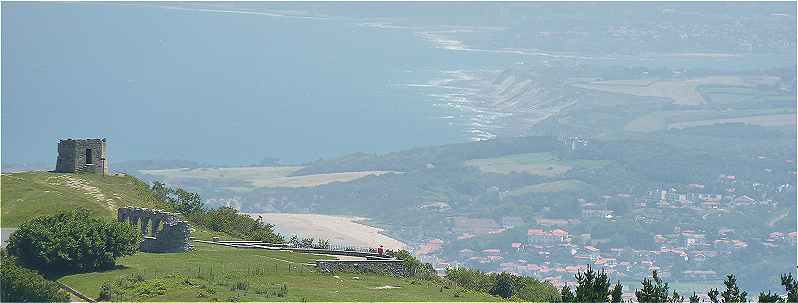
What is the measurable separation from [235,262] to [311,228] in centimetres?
11912

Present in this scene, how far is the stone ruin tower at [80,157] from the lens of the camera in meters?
88.1

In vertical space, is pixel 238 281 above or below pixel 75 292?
above

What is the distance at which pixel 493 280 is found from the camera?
81312 millimetres

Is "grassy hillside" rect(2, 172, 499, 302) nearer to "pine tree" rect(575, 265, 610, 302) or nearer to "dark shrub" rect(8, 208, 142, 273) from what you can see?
"dark shrub" rect(8, 208, 142, 273)

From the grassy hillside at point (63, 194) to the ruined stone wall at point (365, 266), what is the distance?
340 inches

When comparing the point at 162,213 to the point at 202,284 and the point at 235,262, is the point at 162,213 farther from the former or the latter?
the point at 202,284

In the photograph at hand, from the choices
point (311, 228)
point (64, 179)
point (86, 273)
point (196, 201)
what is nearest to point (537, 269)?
point (311, 228)

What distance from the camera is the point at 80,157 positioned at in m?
88.2

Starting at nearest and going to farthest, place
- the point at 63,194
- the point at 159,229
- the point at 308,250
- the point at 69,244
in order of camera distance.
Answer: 1. the point at 69,244
2. the point at 159,229
3. the point at 63,194
4. the point at 308,250

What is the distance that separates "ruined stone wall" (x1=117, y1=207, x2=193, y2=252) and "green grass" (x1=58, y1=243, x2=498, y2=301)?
780 mm

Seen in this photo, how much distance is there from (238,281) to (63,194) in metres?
14.6

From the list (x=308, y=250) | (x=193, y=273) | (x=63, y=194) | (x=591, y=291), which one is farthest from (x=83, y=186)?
(x=591, y=291)

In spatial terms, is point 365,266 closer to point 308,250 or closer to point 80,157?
point 308,250

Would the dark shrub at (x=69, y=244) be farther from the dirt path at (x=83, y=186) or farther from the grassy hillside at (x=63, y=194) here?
the dirt path at (x=83, y=186)
